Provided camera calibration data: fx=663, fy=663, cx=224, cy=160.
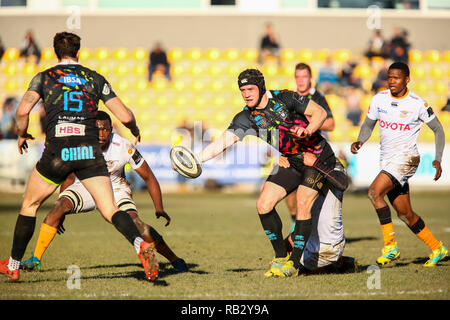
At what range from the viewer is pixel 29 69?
24.5 metres

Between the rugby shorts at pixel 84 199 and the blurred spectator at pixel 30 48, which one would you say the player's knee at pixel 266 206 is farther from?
the blurred spectator at pixel 30 48

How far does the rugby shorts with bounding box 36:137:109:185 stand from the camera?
6137 mm

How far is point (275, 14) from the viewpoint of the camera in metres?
26.0

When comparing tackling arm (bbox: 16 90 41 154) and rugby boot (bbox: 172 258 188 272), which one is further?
rugby boot (bbox: 172 258 188 272)

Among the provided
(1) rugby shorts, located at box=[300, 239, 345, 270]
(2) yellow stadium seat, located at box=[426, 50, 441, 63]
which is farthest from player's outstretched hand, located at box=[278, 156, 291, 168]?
(2) yellow stadium seat, located at box=[426, 50, 441, 63]

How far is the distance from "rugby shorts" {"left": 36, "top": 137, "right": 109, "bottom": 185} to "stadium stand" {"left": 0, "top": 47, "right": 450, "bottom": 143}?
16.8m

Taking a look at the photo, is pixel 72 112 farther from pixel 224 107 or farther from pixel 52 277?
pixel 224 107

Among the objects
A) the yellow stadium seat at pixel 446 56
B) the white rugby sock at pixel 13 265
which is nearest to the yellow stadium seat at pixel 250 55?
the yellow stadium seat at pixel 446 56

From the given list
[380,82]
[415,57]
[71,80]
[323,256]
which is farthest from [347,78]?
[71,80]

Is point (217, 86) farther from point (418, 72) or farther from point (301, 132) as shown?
point (301, 132)

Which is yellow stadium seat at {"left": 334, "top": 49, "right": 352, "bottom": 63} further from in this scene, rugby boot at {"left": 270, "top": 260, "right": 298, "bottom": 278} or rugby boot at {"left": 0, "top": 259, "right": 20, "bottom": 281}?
rugby boot at {"left": 0, "top": 259, "right": 20, "bottom": 281}

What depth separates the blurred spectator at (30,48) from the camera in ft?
79.5

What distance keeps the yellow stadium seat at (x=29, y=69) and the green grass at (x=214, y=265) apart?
9941 millimetres
